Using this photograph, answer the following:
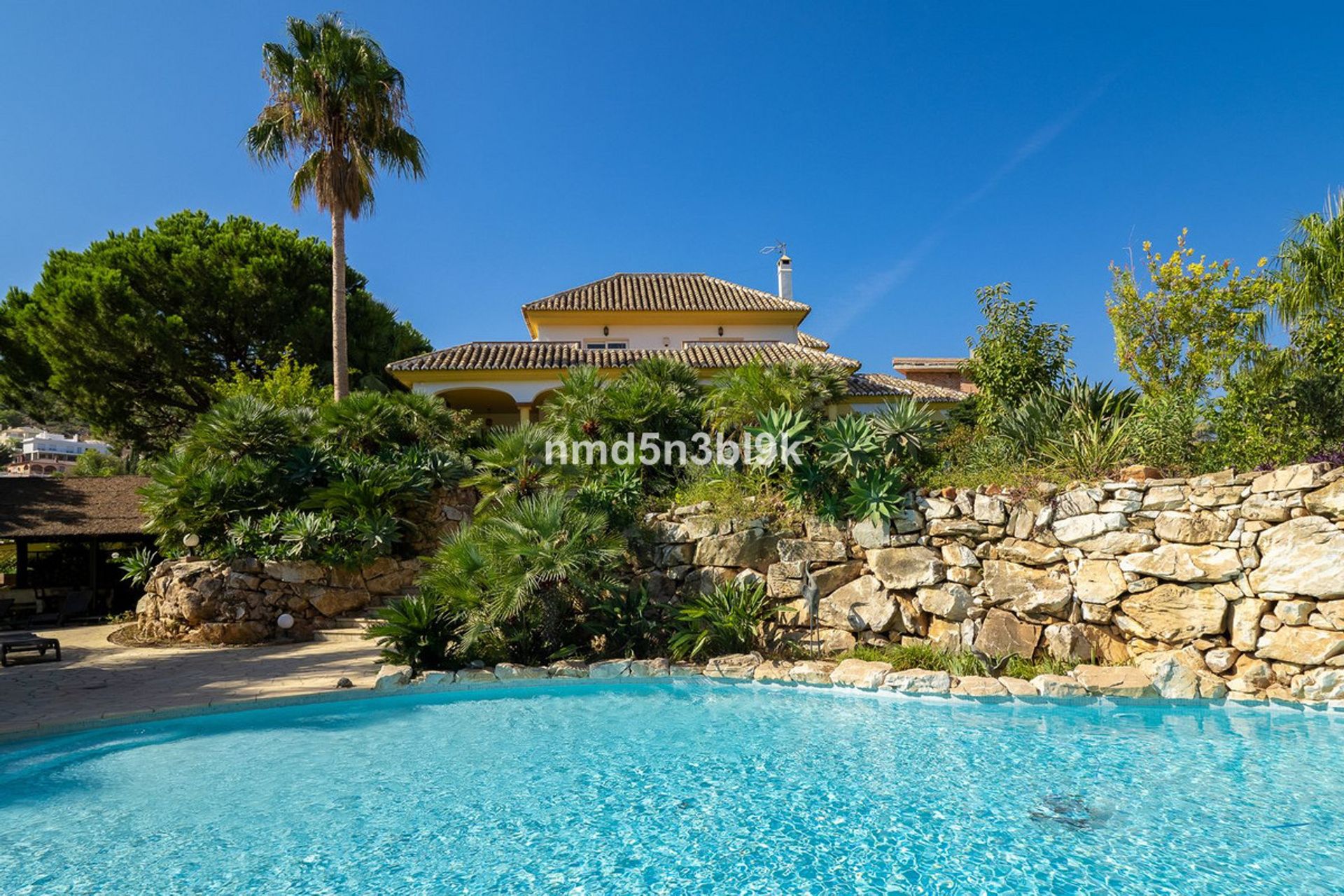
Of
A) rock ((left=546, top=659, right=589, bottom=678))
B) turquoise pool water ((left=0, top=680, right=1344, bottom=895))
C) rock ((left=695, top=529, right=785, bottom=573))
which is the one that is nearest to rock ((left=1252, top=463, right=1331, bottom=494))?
turquoise pool water ((left=0, top=680, right=1344, bottom=895))

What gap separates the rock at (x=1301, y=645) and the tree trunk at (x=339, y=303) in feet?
61.0

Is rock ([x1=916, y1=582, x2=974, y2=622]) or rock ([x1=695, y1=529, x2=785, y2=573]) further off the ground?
rock ([x1=695, y1=529, x2=785, y2=573])

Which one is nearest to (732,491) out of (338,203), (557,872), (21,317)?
(557,872)

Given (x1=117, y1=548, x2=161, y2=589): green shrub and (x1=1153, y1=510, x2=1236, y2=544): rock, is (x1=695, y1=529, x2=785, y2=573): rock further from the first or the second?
(x1=117, y1=548, x2=161, y2=589): green shrub

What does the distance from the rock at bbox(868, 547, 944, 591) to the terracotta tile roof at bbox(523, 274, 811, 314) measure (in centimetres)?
1728

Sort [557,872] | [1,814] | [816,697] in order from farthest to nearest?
1. [816,697]
2. [1,814]
3. [557,872]

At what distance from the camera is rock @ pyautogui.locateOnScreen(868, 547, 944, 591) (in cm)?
969

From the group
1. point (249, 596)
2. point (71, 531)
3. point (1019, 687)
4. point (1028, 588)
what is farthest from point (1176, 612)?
point (71, 531)

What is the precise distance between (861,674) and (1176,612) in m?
3.70

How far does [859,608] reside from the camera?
998 cm

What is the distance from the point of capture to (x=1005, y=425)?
1082 centimetres

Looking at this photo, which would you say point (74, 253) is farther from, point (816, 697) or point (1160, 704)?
point (1160, 704)

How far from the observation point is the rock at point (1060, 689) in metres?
8.12

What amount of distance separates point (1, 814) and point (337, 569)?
7453 mm
